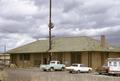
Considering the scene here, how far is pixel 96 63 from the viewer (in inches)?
2344

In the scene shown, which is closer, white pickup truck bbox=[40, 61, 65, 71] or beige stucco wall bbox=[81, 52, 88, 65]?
white pickup truck bbox=[40, 61, 65, 71]

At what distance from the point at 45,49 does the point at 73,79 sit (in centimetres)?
4293

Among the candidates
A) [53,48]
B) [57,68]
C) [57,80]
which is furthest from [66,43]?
[57,80]

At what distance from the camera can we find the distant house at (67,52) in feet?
195

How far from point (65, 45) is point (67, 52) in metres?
3.38

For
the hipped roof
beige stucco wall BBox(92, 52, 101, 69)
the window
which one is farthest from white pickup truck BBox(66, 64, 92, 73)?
the window

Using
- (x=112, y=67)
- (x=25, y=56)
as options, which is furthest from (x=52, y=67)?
(x=25, y=56)

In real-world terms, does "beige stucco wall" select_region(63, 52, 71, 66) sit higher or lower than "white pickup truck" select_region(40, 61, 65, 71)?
higher

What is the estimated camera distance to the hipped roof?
59.9m

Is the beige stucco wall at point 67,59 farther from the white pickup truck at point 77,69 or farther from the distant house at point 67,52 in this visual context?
the white pickup truck at point 77,69

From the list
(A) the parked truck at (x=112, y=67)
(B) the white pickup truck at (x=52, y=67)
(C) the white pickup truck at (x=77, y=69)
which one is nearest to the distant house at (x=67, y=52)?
(B) the white pickup truck at (x=52, y=67)

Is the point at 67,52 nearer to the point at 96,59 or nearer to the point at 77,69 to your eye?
the point at 96,59

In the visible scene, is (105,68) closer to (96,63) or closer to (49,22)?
(96,63)

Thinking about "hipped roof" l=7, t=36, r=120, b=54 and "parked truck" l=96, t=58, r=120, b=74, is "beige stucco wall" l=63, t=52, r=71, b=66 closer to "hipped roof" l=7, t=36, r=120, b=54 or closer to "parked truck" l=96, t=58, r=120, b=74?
"hipped roof" l=7, t=36, r=120, b=54
